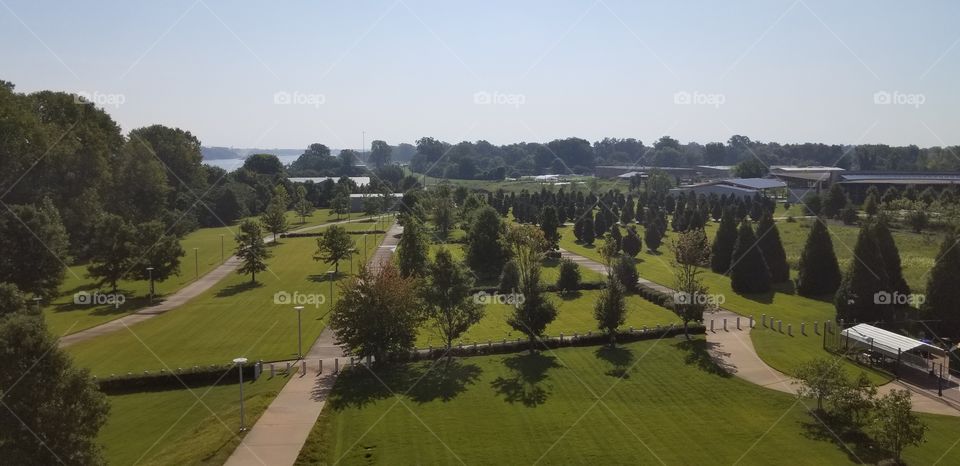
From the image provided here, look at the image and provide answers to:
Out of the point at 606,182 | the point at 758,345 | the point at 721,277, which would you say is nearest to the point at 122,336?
the point at 758,345

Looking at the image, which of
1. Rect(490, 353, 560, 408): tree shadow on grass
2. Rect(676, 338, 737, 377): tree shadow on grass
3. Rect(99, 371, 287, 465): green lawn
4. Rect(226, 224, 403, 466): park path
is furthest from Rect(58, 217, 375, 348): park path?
Rect(676, 338, 737, 377): tree shadow on grass

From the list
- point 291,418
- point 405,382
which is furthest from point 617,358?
point 291,418

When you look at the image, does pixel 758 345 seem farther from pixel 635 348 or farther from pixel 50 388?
pixel 50 388

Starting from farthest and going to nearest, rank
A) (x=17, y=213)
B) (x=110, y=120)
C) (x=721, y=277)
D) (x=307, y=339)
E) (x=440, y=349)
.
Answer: (x=110, y=120), (x=721, y=277), (x=17, y=213), (x=307, y=339), (x=440, y=349)

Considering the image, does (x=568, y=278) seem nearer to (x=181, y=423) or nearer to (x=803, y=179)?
(x=181, y=423)

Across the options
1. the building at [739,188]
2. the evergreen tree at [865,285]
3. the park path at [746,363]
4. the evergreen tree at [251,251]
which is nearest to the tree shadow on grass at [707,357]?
the park path at [746,363]

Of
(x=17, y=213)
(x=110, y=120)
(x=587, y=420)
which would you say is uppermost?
(x=110, y=120)
